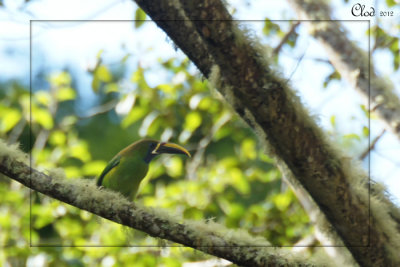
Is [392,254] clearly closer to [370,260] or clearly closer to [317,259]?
[370,260]

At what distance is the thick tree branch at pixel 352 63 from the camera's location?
2.36 metres

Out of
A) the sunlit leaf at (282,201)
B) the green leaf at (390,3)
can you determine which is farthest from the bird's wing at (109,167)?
the green leaf at (390,3)

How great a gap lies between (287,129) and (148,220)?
0.52 m

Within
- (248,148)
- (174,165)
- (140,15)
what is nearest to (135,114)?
(174,165)

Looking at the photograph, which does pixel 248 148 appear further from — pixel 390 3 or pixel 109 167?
pixel 109 167

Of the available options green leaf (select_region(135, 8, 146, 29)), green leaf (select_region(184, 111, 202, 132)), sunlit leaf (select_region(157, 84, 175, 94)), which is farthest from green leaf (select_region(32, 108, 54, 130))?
green leaf (select_region(135, 8, 146, 29))

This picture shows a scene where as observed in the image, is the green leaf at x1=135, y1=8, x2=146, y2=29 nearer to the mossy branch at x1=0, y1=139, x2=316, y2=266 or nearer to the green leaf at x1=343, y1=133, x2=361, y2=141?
the mossy branch at x1=0, y1=139, x2=316, y2=266

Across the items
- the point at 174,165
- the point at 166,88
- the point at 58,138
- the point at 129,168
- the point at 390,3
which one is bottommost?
the point at 58,138

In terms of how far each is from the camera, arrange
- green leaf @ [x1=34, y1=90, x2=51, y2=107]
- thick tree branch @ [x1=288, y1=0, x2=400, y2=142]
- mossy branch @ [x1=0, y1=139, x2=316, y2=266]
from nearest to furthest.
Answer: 1. mossy branch @ [x1=0, y1=139, x2=316, y2=266]
2. thick tree branch @ [x1=288, y1=0, x2=400, y2=142]
3. green leaf @ [x1=34, y1=90, x2=51, y2=107]

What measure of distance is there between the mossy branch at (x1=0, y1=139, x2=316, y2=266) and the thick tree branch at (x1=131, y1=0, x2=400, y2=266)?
0.22 meters

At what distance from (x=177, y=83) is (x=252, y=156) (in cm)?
68

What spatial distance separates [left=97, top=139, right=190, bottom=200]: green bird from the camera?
1.61 metres

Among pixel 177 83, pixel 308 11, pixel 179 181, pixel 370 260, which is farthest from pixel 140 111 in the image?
pixel 370 260

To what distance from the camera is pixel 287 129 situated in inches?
59.9
